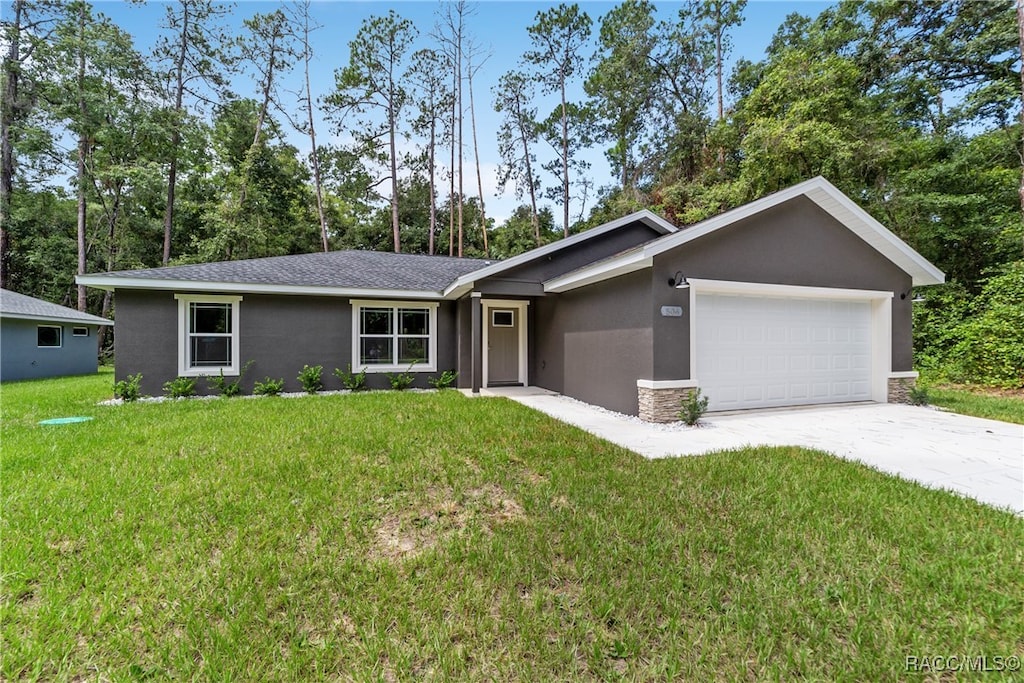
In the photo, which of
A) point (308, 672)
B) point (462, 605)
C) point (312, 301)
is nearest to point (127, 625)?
point (308, 672)

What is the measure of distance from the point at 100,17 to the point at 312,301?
2051 centimetres

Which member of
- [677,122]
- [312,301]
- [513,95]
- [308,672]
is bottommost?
[308,672]

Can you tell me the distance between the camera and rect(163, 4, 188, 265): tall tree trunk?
19.0 m

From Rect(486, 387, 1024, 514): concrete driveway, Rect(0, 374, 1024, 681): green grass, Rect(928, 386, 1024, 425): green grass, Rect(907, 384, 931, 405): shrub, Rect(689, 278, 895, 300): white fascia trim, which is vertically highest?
Rect(689, 278, 895, 300): white fascia trim

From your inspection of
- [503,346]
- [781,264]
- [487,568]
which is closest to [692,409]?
[781,264]

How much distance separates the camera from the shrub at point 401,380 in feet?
32.3

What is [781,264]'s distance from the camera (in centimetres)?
731

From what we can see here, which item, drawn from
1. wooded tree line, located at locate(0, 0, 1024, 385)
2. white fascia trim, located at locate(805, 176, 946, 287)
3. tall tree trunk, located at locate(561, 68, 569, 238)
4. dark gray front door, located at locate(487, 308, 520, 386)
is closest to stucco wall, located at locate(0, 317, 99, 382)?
wooded tree line, located at locate(0, 0, 1024, 385)

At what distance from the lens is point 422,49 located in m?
20.6

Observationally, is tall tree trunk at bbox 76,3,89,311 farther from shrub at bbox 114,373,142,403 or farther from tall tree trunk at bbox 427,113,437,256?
tall tree trunk at bbox 427,113,437,256

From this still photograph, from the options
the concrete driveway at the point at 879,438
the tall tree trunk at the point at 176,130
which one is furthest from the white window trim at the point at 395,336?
the tall tree trunk at the point at 176,130

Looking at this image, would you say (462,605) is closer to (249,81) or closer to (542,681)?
(542,681)

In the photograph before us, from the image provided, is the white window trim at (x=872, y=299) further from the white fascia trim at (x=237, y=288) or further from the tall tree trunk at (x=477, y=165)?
the tall tree trunk at (x=477, y=165)

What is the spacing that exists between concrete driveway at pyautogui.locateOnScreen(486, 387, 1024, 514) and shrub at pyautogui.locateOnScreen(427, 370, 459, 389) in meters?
3.20
